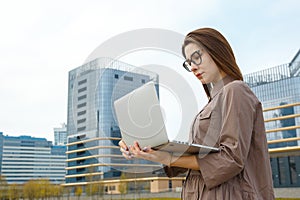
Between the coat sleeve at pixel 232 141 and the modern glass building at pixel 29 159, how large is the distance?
65.9 meters

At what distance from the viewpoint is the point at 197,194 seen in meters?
0.88

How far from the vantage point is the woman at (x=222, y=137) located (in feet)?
2.68

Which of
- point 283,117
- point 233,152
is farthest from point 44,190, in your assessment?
point 233,152

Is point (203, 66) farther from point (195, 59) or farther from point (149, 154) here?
point (149, 154)

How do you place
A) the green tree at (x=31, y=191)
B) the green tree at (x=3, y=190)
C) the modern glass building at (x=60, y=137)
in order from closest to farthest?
the green tree at (x=3, y=190)
the green tree at (x=31, y=191)
the modern glass building at (x=60, y=137)

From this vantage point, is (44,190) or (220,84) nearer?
(220,84)

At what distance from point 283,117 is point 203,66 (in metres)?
25.1

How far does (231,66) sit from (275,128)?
24970mm

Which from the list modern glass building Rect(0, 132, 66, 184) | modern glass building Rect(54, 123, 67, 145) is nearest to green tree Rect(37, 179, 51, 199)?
modern glass building Rect(0, 132, 66, 184)

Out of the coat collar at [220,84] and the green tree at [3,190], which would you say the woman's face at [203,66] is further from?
the green tree at [3,190]

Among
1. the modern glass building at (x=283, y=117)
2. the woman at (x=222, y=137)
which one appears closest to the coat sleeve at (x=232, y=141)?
the woman at (x=222, y=137)

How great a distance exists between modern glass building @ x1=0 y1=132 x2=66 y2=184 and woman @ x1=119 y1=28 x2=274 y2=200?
2591 inches

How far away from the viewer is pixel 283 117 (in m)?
24.3

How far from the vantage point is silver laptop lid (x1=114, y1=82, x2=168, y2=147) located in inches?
30.9
